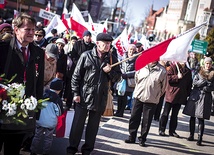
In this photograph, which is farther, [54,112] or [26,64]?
[54,112]

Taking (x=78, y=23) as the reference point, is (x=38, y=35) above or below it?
below

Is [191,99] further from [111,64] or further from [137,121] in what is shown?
[111,64]

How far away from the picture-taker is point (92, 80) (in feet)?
18.9

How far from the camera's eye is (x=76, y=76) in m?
5.83

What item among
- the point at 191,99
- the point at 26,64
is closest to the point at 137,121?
the point at 191,99

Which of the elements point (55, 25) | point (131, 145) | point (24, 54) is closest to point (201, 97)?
point (131, 145)

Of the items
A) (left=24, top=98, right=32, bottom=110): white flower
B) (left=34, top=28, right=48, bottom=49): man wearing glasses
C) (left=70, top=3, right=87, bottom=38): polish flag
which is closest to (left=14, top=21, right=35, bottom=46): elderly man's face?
(left=24, top=98, right=32, bottom=110): white flower

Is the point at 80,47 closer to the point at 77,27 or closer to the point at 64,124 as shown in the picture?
the point at 77,27

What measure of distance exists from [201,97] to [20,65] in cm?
557

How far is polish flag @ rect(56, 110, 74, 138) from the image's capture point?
19.6 feet

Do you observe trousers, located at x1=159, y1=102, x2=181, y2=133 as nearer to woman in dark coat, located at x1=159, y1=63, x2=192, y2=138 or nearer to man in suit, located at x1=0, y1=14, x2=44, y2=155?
woman in dark coat, located at x1=159, y1=63, x2=192, y2=138

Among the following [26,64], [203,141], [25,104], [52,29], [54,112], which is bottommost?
[203,141]

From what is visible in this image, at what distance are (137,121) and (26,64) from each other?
389 centimetres

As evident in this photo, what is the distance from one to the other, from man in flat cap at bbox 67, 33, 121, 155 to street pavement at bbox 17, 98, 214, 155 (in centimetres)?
54
